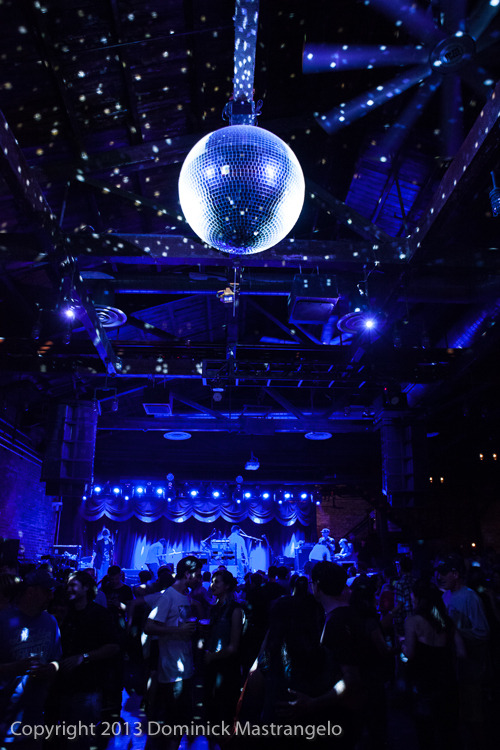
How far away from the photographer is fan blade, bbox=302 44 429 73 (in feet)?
9.23

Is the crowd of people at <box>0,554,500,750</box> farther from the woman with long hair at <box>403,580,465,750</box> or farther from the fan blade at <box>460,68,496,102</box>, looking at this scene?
the fan blade at <box>460,68,496,102</box>

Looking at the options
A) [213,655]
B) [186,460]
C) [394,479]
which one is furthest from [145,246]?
[186,460]

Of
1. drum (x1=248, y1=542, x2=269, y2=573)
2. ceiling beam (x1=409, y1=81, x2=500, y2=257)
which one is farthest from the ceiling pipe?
drum (x1=248, y1=542, x2=269, y2=573)

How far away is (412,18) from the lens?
109 inches

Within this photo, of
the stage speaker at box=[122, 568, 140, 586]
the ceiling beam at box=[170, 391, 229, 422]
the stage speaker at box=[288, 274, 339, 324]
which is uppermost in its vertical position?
the stage speaker at box=[288, 274, 339, 324]

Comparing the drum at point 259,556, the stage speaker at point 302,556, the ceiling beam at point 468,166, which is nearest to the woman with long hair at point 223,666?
the ceiling beam at point 468,166

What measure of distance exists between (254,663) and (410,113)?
3469 mm

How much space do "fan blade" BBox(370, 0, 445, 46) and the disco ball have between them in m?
1.27

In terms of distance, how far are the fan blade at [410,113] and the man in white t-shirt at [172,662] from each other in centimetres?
361

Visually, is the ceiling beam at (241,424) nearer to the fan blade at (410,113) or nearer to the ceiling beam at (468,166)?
the ceiling beam at (468,166)

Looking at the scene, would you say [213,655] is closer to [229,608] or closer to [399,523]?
[229,608]

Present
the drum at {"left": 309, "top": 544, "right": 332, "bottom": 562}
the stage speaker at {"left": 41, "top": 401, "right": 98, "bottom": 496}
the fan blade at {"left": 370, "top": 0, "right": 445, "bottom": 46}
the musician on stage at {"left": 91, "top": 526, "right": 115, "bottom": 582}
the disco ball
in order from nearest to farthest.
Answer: the disco ball, the fan blade at {"left": 370, "top": 0, "right": 445, "bottom": 46}, the stage speaker at {"left": 41, "top": 401, "right": 98, "bottom": 496}, the drum at {"left": 309, "top": 544, "right": 332, "bottom": 562}, the musician on stage at {"left": 91, "top": 526, "right": 115, "bottom": 582}

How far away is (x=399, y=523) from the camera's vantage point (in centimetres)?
1482

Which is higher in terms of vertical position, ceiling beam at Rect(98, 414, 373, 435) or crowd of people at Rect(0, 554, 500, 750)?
ceiling beam at Rect(98, 414, 373, 435)
